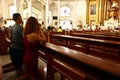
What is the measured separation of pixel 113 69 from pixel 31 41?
7.27 ft

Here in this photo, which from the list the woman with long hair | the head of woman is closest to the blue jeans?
the woman with long hair

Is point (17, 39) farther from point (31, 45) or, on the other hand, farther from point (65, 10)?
point (65, 10)

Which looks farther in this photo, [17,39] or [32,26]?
[17,39]

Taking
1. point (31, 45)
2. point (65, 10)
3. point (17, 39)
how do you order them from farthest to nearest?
1. point (65, 10)
2. point (17, 39)
3. point (31, 45)

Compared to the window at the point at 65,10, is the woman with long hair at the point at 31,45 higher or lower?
lower

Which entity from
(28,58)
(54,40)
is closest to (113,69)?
(28,58)

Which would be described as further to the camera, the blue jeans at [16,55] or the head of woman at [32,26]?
→ the blue jeans at [16,55]

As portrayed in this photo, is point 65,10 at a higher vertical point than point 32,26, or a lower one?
higher

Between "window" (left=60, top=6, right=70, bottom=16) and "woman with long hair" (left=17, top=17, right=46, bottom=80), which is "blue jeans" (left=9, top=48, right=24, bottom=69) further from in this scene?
"window" (left=60, top=6, right=70, bottom=16)

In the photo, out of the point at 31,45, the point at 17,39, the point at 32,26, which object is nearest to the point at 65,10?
the point at 17,39

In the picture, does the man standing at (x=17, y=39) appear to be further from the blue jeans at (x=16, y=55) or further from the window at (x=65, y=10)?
the window at (x=65, y=10)

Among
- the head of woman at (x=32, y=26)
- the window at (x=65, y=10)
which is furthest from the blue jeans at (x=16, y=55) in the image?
the window at (x=65, y=10)

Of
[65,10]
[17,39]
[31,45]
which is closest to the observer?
[31,45]

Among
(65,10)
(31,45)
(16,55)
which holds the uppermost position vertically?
(65,10)
